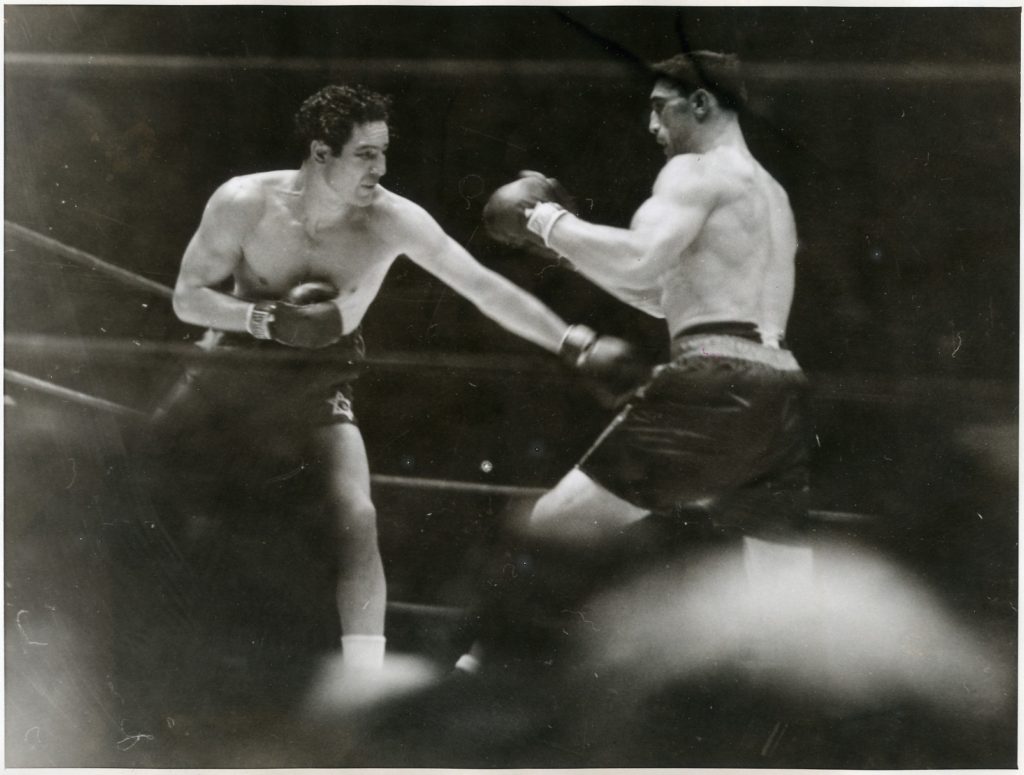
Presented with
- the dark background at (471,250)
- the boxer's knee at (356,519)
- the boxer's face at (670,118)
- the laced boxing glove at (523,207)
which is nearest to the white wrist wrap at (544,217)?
the laced boxing glove at (523,207)

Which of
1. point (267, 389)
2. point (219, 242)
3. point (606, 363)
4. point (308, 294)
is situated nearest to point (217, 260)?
point (219, 242)

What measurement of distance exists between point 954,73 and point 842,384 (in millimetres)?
1038

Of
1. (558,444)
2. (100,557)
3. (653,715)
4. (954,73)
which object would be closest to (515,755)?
(653,715)

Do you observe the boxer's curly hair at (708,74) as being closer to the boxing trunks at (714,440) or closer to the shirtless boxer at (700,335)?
the shirtless boxer at (700,335)

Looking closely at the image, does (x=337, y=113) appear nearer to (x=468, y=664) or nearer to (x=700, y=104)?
(x=700, y=104)

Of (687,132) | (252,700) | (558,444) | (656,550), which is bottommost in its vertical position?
(252,700)

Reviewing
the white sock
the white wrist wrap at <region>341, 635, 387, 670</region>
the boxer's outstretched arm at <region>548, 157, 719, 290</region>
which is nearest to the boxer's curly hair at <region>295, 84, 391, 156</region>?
the boxer's outstretched arm at <region>548, 157, 719, 290</region>

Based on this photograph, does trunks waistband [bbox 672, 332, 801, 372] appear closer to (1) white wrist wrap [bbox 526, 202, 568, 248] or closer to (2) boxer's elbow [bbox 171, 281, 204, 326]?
(1) white wrist wrap [bbox 526, 202, 568, 248]

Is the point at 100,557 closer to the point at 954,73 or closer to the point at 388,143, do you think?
the point at 388,143

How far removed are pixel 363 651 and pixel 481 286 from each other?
3.82 ft

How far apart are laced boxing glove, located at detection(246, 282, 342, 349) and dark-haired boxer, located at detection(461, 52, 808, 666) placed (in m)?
0.59

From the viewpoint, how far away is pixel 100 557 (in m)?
2.75

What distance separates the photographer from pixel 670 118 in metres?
2.74

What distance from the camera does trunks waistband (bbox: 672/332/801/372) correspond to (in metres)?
2.67
